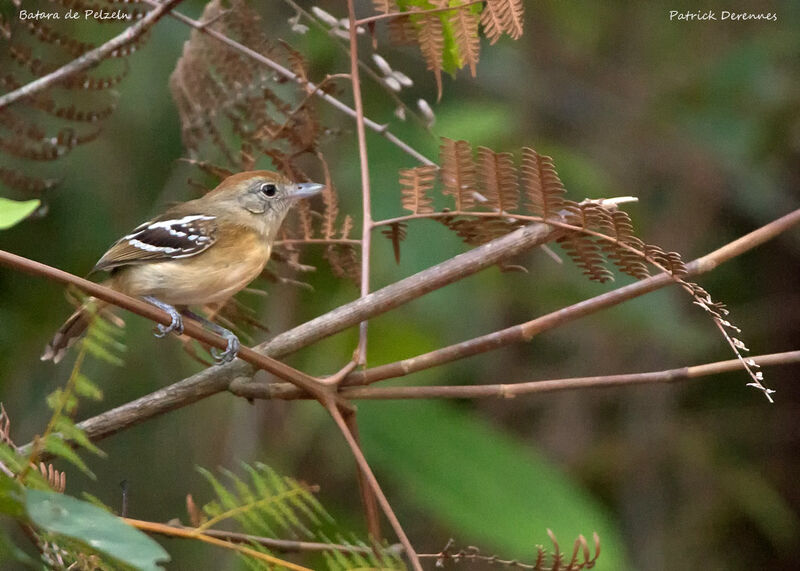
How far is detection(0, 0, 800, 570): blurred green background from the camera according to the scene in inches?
120

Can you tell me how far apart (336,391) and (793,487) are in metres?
3.68

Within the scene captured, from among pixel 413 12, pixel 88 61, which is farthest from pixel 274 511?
pixel 88 61

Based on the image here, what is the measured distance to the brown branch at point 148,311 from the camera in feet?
4.51

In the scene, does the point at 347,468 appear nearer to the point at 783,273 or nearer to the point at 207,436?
the point at 207,436

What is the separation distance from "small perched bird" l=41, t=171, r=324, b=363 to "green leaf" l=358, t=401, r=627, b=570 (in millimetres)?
827

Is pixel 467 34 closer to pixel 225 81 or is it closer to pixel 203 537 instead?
pixel 225 81

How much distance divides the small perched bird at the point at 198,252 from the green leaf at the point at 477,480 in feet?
2.71

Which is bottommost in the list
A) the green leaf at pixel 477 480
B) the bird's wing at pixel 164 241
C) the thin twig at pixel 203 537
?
the green leaf at pixel 477 480

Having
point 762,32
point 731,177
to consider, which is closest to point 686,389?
point 731,177

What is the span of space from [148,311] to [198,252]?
3.23ft

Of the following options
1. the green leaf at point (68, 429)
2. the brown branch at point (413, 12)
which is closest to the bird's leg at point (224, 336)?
the green leaf at point (68, 429)

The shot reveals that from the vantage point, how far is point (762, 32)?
4418mm

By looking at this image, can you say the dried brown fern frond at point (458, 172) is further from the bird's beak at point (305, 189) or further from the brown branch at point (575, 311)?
the bird's beak at point (305, 189)

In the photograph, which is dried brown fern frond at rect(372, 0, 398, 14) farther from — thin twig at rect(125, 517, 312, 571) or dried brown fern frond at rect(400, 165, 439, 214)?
thin twig at rect(125, 517, 312, 571)
